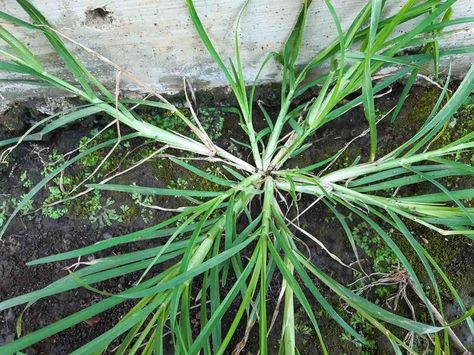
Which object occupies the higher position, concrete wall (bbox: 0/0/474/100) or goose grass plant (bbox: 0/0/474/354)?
concrete wall (bbox: 0/0/474/100)

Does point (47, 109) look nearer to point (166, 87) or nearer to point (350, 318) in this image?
point (166, 87)

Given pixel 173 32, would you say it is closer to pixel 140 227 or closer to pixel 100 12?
pixel 100 12

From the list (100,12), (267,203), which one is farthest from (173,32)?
(267,203)

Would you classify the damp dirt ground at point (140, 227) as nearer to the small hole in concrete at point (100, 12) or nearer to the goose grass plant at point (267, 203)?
the goose grass plant at point (267, 203)

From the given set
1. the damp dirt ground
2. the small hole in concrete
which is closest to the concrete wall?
the small hole in concrete

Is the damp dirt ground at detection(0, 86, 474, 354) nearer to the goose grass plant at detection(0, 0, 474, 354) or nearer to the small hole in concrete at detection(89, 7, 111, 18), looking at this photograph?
the goose grass plant at detection(0, 0, 474, 354)
